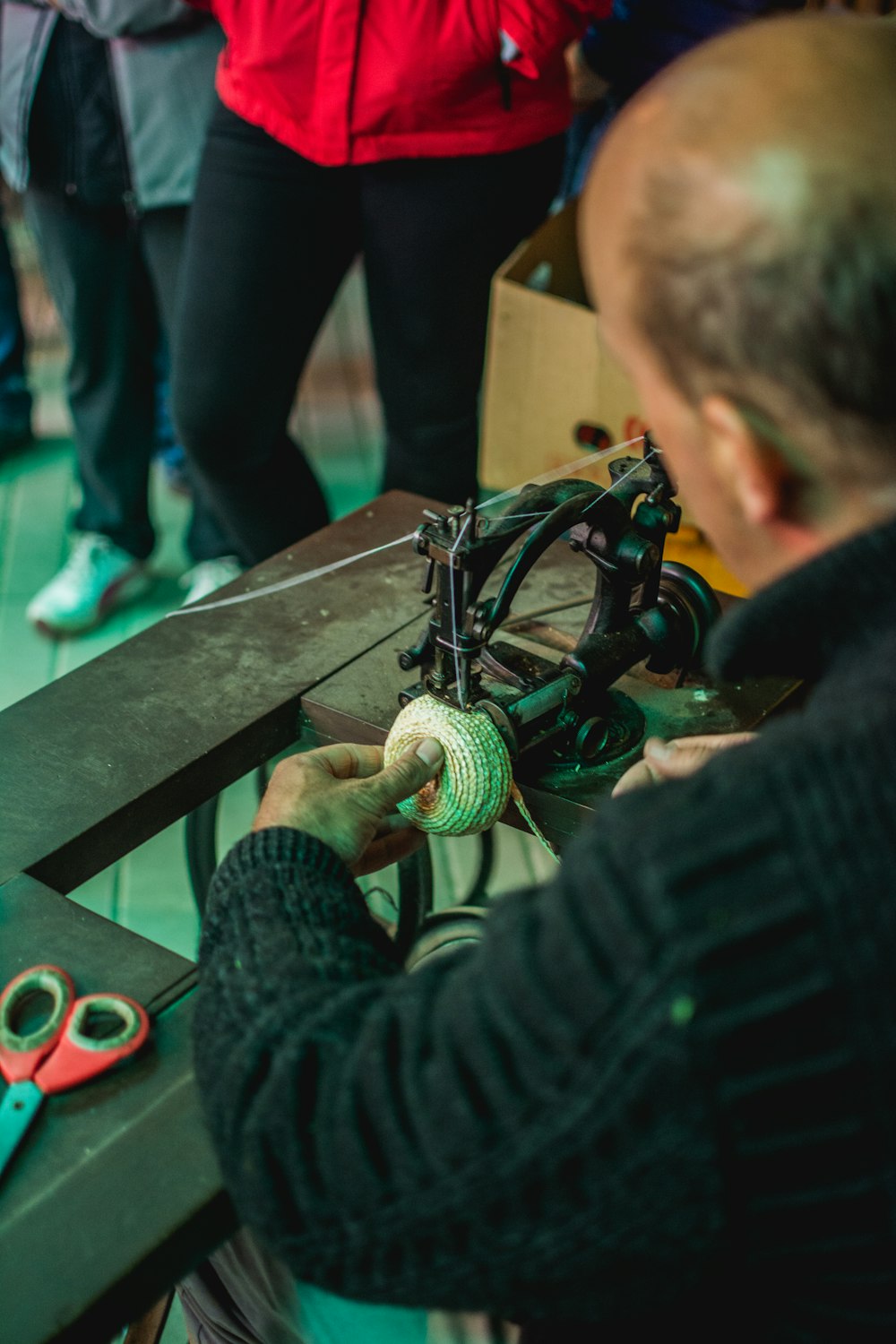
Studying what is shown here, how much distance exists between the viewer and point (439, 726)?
101 cm

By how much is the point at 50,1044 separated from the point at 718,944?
493 mm

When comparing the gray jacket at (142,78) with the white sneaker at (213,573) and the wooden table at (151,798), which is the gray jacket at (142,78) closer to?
the white sneaker at (213,573)

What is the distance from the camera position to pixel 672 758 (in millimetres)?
1012

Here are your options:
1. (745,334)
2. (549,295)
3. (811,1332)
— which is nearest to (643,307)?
(745,334)

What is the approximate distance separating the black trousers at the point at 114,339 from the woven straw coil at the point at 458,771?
4.76 ft

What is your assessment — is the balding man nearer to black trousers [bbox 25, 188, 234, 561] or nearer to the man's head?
the man's head

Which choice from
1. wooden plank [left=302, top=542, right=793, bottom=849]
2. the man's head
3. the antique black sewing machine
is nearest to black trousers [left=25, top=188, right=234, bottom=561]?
wooden plank [left=302, top=542, right=793, bottom=849]

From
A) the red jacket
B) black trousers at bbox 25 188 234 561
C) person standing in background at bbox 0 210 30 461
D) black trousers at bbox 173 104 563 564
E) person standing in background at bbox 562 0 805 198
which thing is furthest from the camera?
person standing in background at bbox 0 210 30 461

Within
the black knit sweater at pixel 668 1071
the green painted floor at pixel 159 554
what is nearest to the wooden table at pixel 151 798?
the black knit sweater at pixel 668 1071

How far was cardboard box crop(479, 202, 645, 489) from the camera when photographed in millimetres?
2061

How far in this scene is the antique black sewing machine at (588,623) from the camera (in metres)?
1.02

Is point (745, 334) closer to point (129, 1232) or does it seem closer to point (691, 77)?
point (691, 77)

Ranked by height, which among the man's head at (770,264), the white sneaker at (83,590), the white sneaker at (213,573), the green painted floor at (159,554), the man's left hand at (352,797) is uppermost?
the man's head at (770,264)

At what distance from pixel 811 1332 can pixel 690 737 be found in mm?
546
